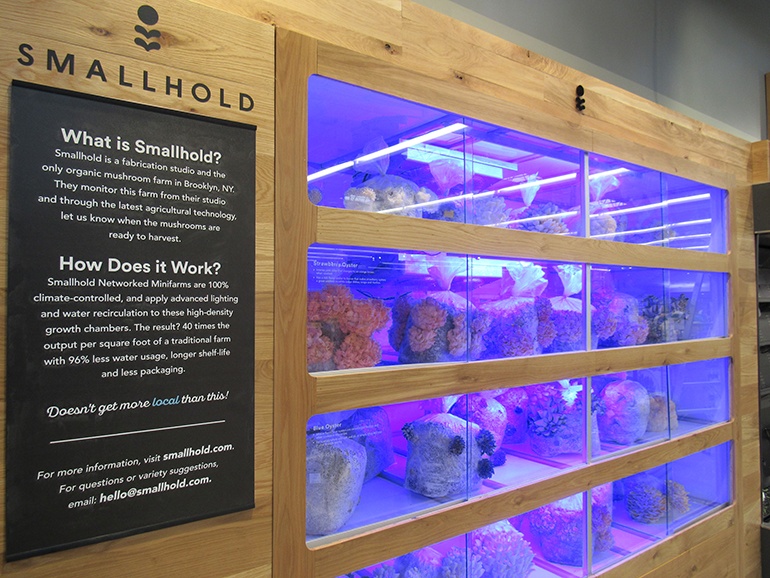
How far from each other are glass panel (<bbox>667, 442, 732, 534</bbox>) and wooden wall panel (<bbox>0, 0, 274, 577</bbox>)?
2.04 metres

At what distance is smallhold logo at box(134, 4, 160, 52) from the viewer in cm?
108

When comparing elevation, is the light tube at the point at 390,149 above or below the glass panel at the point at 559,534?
above

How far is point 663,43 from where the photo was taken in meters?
3.13

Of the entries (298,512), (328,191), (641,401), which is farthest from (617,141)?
(298,512)

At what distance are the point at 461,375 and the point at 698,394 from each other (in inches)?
67.5

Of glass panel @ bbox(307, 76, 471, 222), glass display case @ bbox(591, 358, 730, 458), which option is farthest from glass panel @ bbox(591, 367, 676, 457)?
glass panel @ bbox(307, 76, 471, 222)

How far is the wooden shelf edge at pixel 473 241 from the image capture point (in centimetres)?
137

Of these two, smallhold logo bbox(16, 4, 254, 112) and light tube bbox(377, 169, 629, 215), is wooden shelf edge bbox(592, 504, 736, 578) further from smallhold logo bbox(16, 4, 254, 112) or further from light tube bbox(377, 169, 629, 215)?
smallhold logo bbox(16, 4, 254, 112)

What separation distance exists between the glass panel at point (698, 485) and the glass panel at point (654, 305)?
0.60 m

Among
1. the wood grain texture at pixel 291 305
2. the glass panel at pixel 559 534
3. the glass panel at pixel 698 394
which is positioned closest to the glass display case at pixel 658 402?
the glass panel at pixel 698 394

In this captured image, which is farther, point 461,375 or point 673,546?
point 673,546

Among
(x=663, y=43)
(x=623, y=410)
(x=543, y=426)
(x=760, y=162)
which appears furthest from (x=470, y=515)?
(x=663, y=43)

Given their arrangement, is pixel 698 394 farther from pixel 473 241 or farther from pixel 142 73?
pixel 142 73

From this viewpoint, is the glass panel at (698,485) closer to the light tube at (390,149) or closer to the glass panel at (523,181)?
the glass panel at (523,181)
